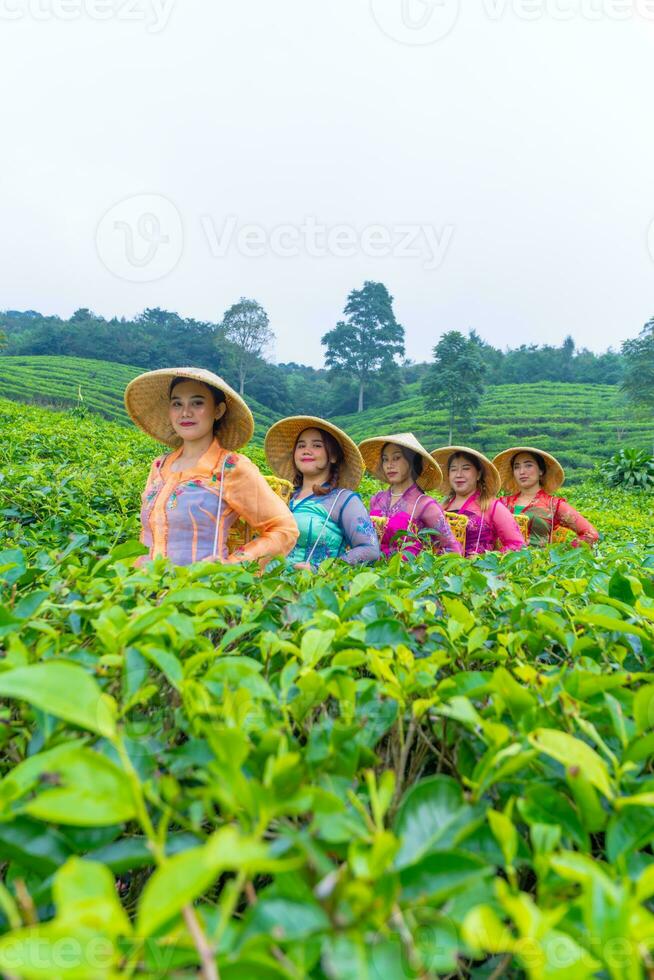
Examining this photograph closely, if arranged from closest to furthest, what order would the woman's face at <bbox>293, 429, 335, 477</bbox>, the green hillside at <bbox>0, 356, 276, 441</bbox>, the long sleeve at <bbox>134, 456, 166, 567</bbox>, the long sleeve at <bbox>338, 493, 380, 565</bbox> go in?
the long sleeve at <bbox>134, 456, 166, 567</bbox>, the long sleeve at <bbox>338, 493, 380, 565</bbox>, the woman's face at <bbox>293, 429, 335, 477</bbox>, the green hillside at <bbox>0, 356, 276, 441</bbox>

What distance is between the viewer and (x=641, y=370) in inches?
1045

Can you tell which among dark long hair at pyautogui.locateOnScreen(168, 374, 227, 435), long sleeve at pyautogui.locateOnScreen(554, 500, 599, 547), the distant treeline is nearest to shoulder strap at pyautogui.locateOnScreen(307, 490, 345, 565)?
dark long hair at pyautogui.locateOnScreen(168, 374, 227, 435)

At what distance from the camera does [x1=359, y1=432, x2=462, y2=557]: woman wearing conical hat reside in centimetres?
321

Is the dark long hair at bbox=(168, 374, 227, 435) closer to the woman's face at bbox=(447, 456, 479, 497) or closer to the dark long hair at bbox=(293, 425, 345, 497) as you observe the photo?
the dark long hair at bbox=(293, 425, 345, 497)

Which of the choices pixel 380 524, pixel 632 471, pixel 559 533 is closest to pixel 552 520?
pixel 559 533

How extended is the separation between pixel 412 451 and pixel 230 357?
127ft

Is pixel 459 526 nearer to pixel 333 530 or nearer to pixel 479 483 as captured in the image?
pixel 479 483

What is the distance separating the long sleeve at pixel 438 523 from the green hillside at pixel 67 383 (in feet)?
51.6

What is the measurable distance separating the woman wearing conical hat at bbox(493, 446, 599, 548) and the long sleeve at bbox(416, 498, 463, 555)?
1037mm

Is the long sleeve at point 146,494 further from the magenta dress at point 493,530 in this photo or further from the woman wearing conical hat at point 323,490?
the magenta dress at point 493,530

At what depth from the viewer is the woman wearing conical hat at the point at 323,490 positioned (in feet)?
9.17

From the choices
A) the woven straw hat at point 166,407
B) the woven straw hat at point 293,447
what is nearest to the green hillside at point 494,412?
the woven straw hat at point 293,447

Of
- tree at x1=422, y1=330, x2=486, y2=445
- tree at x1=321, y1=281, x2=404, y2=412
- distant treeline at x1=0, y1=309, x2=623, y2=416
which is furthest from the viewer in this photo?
tree at x1=321, y1=281, x2=404, y2=412

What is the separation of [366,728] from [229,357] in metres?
41.6
